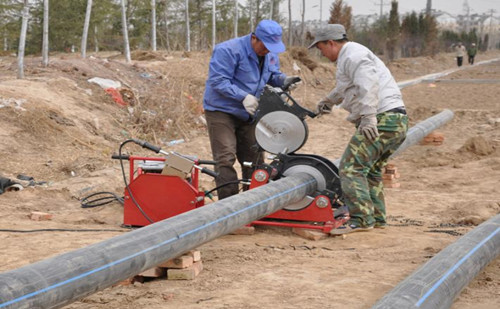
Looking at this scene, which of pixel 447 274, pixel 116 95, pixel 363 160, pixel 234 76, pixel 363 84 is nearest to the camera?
pixel 447 274

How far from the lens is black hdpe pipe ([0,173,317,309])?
3.05m

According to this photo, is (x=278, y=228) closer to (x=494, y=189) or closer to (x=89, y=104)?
(x=494, y=189)

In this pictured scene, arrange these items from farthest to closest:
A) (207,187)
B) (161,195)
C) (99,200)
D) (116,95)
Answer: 1. (116,95)
2. (207,187)
3. (99,200)
4. (161,195)

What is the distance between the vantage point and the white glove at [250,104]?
6.30 metres

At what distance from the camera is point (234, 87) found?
20.9ft

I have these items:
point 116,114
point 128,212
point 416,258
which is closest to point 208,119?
point 128,212

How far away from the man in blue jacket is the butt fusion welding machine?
0.72 ft

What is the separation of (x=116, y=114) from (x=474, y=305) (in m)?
9.84

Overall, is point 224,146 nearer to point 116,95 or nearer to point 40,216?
point 40,216

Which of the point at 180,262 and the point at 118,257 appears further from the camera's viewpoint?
the point at 180,262

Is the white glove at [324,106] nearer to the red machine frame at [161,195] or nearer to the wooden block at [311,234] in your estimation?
the wooden block at [311,234]

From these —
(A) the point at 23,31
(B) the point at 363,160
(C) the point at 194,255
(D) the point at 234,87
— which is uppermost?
(A) the point at 23,31

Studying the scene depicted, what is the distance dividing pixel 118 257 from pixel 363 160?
3001 millimetres

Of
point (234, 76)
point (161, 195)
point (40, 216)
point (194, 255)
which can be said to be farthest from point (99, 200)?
point (194, 255)
